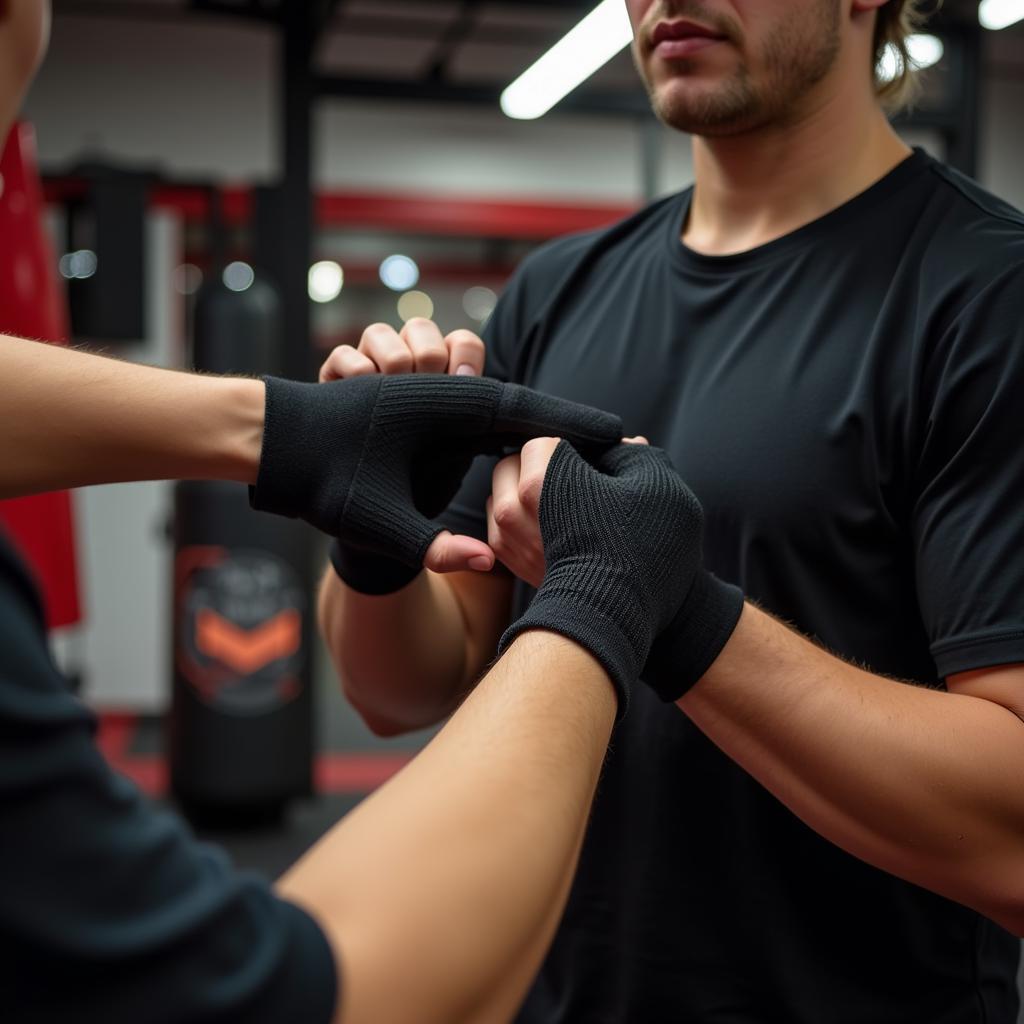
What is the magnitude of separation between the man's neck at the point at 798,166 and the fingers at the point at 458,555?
0.50 m

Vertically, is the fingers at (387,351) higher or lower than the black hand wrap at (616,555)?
higher

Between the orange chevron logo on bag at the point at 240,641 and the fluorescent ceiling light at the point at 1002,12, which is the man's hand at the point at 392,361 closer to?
the orange chevron logo on bag at the point at 240,641

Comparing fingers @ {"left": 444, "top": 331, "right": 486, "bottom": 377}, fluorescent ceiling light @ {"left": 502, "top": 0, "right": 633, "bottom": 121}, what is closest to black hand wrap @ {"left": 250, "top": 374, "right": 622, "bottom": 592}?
fingers @ {"left": 444, "top": 331, "right": 486, "bottom": 377}

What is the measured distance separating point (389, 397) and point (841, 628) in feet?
1.57

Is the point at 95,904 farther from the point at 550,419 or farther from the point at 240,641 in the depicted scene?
the point at 240,641

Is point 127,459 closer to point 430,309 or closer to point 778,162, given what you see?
point 778,162

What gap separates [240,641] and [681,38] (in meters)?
2.99

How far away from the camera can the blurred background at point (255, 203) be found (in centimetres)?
377

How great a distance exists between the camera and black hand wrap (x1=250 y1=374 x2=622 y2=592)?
1032 mm

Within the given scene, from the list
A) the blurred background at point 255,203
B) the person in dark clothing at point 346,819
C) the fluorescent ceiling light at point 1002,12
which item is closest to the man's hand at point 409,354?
the person in dark clothing at point 346,819

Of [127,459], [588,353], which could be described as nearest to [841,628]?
[588,353]

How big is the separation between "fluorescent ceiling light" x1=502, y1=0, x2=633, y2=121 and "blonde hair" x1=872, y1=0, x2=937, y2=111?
2.12 meters

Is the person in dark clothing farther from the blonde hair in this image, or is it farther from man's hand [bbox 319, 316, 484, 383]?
the blonde hair

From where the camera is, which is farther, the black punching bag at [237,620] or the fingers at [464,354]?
the black punching bag at [237,620]
